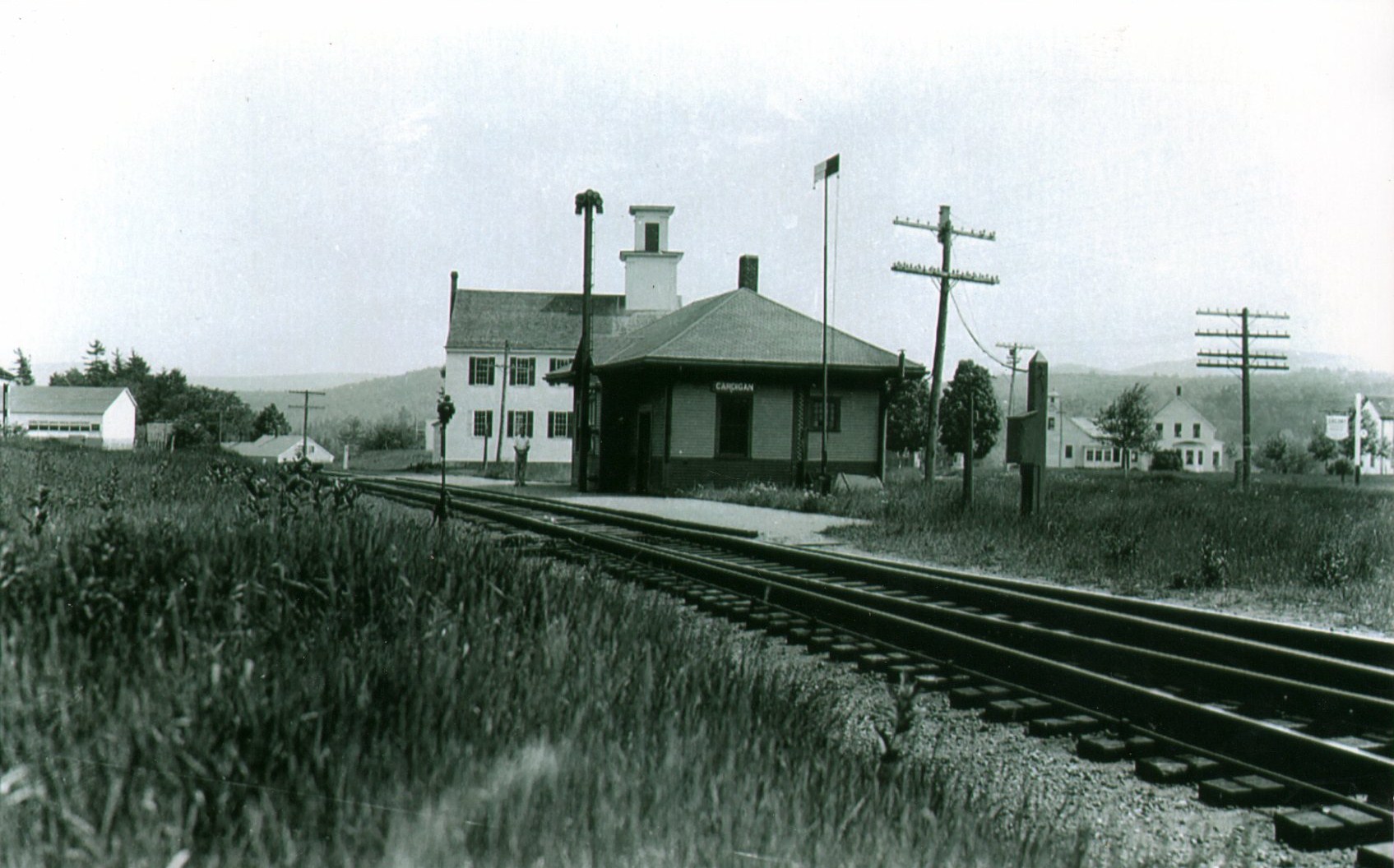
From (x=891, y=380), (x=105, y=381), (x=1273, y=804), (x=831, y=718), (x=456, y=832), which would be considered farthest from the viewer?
(x=105, y=381)

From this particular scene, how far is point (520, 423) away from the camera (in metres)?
58.8

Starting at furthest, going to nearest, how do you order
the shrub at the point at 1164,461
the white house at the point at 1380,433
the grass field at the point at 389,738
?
1. the shrub at the point at 1164,461
2. the white house at the point at 1380,433
3. the grass field at the point at 389,738

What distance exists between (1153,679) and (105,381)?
130 metres

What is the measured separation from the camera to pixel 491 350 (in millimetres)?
58156

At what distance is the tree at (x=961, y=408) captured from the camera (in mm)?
84125

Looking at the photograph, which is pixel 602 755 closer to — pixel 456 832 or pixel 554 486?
pixel 456 832

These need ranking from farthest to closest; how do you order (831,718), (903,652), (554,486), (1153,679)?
(554,486) < (903,652) < (1153,679) < (831,718)

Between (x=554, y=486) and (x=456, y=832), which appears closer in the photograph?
(x=456, y=832)

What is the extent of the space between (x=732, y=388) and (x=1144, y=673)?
75.6ft

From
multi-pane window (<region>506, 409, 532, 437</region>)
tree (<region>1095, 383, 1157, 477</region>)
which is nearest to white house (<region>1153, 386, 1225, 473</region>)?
tree (<region>1095, 383, 1157, 477</region>)

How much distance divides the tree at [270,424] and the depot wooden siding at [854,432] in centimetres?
7822

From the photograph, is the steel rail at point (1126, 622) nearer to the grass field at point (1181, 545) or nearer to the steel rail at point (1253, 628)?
the steel rail at point (1253, 628)

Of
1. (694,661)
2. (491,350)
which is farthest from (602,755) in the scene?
(491,350)

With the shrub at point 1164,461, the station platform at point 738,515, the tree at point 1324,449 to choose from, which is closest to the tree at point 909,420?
the shrub at point 1164,461
